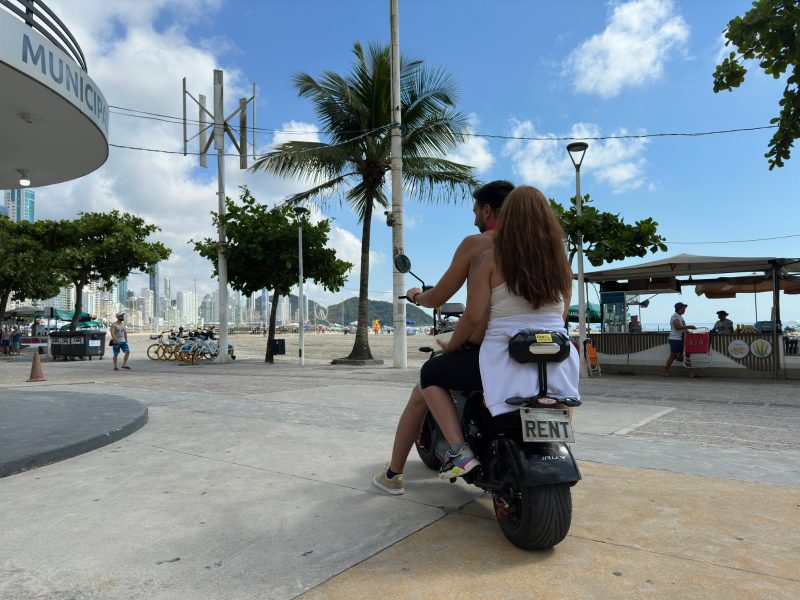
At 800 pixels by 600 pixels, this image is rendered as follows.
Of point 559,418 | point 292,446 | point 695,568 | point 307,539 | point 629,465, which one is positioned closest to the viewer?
point 695,568

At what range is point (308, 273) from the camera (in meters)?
20.1

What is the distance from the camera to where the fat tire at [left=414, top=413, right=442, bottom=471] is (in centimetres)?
362

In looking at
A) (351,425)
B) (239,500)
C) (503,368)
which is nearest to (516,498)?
(503,368)

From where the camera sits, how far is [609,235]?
12.2 m

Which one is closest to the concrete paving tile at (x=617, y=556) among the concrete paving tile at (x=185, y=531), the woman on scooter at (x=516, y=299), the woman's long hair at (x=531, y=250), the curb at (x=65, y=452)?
the concrete paving tile at (x=185, y=531)

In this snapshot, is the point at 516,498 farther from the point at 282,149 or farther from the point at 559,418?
the point at 282,149

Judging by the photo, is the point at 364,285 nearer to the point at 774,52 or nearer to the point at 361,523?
the point at 774,52

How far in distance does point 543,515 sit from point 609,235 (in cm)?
1085

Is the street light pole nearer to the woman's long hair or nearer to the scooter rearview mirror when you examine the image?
the scooter rearview mirror

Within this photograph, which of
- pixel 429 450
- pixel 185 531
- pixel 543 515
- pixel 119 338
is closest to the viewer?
pixel 543 515

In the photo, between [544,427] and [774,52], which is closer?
[544,427]

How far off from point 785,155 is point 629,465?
195 inches

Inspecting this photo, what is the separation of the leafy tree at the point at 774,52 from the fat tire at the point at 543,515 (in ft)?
18.9

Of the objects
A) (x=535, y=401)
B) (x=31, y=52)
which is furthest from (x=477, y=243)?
(x=31, y=52)
